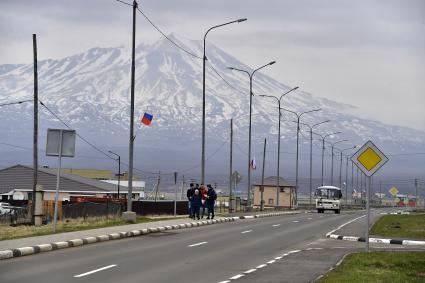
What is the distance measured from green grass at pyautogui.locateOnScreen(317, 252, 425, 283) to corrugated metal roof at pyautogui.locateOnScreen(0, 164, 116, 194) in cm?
7980

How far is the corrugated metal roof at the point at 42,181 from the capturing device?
100 meters

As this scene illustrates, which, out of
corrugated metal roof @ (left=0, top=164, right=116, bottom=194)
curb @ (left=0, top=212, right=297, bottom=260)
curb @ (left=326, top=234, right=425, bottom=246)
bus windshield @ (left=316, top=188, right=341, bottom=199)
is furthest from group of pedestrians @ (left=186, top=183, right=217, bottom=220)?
corrugated metal roof @ (left=0, top=164, right=116, bottom=194)

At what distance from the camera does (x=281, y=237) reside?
30.8m

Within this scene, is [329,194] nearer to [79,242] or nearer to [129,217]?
[129,217]

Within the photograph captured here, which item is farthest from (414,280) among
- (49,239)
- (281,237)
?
(281,237)

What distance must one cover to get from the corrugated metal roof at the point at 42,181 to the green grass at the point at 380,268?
79804mm

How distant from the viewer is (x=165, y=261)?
19.7 metres

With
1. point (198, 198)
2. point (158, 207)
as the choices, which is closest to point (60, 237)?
point (198, 198)

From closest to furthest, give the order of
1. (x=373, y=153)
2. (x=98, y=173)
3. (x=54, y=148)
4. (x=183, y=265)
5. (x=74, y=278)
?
(x=74, y=278)
(x=183, y=265)
(x=373, y=153)
(x=54, y=148)
(x=98, y=173)

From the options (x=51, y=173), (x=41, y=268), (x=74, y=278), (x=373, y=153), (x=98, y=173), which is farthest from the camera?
(x=98, y=173)

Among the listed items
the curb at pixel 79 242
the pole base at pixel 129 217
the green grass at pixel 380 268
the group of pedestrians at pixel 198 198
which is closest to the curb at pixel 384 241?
the green grass at pixel 380 268

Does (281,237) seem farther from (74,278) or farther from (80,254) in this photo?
(74,278)

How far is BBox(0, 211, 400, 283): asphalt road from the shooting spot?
16.5 metres

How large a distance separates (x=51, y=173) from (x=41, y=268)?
86.3 m
